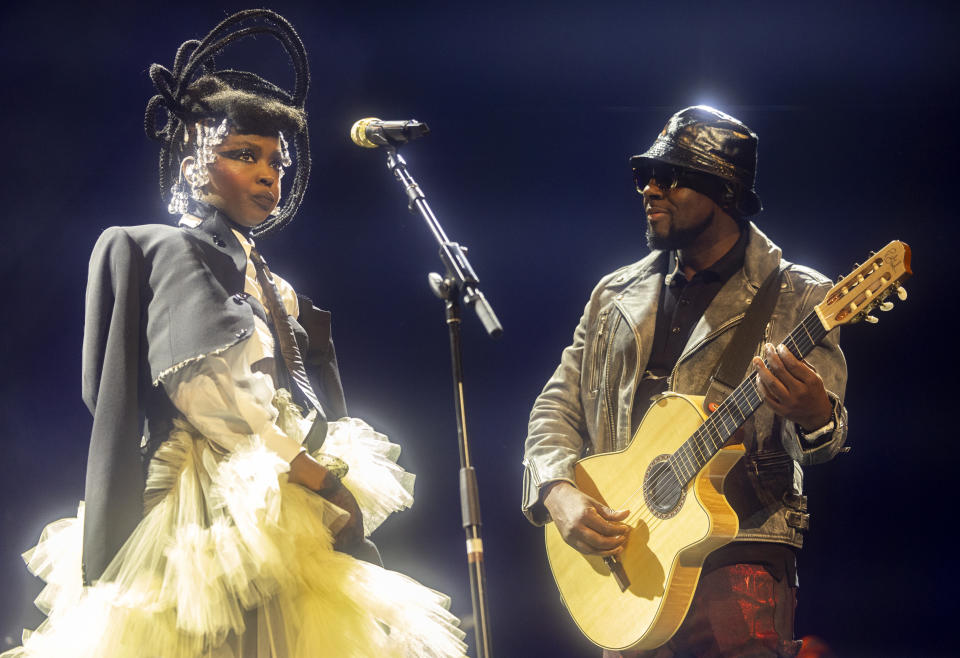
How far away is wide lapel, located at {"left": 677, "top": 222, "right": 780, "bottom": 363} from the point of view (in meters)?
2.83

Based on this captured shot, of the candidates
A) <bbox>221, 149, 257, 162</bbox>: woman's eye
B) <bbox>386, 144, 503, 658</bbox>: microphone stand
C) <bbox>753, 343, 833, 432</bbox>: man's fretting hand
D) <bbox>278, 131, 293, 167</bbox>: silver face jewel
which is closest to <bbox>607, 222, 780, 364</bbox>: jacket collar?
<bbox>753, 343, 833, 432</bbox>: man's fretting hand

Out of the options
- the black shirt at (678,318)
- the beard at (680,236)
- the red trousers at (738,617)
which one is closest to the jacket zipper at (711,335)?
the black shirt at (678,318)

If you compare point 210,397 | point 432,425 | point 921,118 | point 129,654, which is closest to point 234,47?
point 432,425

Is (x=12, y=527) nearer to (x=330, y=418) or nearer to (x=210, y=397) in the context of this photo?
(x=330, y=418)


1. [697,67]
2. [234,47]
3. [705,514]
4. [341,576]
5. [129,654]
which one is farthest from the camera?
[697,67]

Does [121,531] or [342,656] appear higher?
[121,531]

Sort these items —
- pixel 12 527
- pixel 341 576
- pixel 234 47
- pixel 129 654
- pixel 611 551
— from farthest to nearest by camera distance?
pixel 234 47
pixel 12 527
pixel 611 551
pixel 341 576
pixel 129 654

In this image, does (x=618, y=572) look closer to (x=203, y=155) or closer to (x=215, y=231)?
(x=215, y=231)

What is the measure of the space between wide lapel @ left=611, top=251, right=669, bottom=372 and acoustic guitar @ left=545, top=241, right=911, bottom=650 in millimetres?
285

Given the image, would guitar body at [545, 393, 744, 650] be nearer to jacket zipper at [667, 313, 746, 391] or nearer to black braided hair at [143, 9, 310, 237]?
jacket zipper at [667, 313, 746, 391]

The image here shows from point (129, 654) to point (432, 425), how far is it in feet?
8.37

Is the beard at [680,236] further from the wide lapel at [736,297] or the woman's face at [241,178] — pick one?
the woman's face at [241,178]

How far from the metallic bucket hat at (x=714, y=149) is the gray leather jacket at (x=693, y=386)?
0.15 m

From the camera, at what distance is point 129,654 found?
6.80 feet
